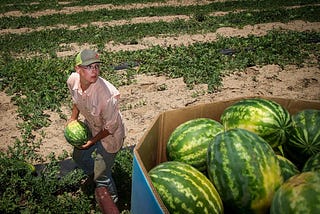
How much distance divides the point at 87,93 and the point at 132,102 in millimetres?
3089

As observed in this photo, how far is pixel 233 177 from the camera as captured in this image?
5.75 feet

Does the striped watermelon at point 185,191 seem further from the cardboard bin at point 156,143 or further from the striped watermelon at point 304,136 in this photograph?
the striped watermelon at point 304,136

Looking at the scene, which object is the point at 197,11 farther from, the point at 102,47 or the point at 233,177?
the point at 233,177

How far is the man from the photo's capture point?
3189 mm

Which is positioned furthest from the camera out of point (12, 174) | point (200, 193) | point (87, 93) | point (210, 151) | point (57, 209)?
point (12, 174)

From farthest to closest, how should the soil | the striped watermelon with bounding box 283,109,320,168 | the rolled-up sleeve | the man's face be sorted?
the soil → the rolled-up sleeve → the man's face → the striped watermelon with bounding box 283,109,320,168

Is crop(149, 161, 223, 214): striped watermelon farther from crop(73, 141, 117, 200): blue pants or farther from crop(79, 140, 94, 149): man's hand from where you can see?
crop(73, 141, 117, 200): blue pants

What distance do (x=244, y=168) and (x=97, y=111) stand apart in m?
1.96

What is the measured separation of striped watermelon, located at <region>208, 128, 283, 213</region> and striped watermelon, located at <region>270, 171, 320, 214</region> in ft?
0.55

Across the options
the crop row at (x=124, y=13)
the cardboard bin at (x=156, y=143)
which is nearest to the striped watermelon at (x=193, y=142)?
the cardboard bin at (x=156, y=143)

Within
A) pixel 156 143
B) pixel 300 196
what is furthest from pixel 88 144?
pixel 300 196

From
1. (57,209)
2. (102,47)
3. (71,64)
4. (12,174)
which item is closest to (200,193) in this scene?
(57,209)

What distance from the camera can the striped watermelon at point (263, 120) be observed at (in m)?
2.17

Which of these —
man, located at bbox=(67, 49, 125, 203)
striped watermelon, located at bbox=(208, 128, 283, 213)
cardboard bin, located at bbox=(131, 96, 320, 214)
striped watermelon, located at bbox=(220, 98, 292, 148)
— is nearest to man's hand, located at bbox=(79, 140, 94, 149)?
man, located at bbox=(67, 49, 125, 203)
